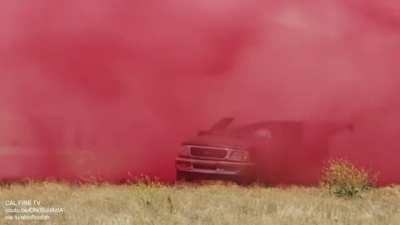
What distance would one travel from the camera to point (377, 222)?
28.0 ft

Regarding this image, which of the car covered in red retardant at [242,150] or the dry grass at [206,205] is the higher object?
the car covered in red retardant at [242,150]

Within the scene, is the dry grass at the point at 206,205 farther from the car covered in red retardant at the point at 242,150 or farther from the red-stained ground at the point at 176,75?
the red-stained ground at the point at 176,75

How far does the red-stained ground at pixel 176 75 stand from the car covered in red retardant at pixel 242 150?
1.13ft

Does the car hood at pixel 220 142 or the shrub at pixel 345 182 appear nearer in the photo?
the shrub at pixel 345 182

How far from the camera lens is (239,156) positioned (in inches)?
465

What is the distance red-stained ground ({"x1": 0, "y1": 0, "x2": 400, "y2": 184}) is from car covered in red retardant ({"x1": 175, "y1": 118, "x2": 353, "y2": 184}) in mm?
344

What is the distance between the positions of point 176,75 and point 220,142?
2152 millimetres

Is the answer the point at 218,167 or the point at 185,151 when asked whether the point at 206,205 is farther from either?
the point at 185,151

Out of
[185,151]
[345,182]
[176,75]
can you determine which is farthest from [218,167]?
[176,75]

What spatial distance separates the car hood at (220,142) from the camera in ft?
39.1

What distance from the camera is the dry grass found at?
27.9ft

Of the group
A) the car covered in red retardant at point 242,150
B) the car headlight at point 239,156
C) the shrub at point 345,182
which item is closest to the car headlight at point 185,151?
the car covered in red retardant at point 242,150

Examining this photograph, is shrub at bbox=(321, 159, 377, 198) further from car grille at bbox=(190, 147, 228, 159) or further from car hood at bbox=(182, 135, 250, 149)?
car grille at bbox=(190, 147, 228, 159)

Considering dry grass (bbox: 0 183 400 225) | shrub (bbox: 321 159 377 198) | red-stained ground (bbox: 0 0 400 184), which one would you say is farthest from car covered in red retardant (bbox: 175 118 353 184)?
shrub (bbox: 321 159 377 198)
